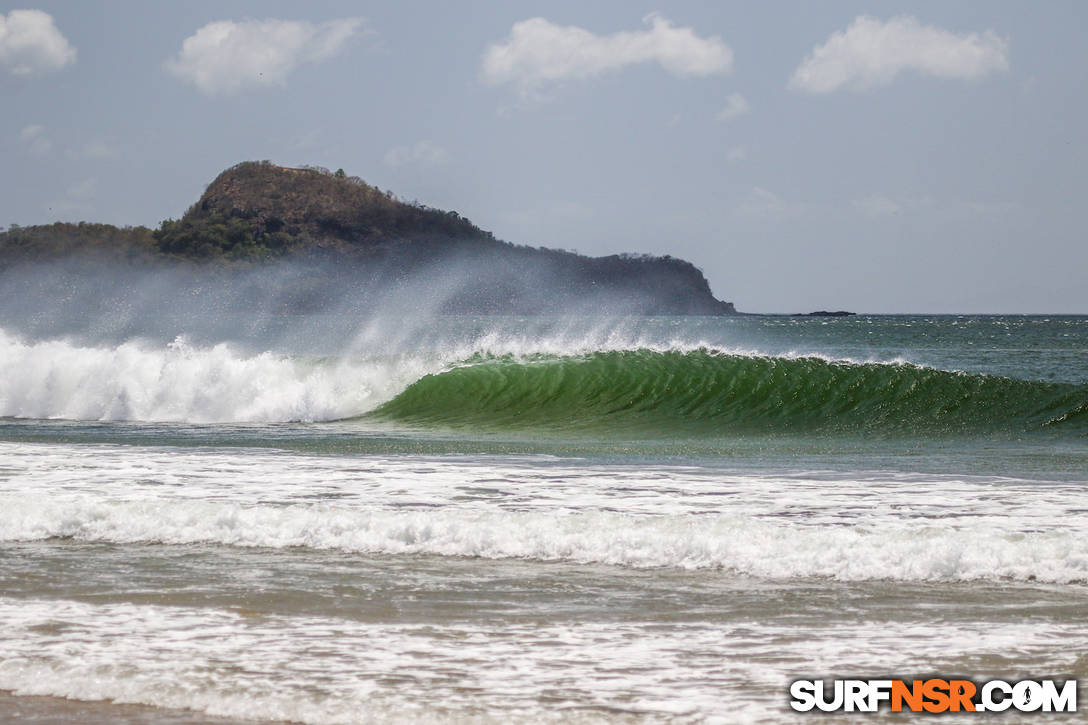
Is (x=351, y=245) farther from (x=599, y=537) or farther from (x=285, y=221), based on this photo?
(x=599, y=537)

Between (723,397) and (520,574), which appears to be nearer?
(520,574)

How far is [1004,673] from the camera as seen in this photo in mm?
4824

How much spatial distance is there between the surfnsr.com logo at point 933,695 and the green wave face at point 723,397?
13.6 metres

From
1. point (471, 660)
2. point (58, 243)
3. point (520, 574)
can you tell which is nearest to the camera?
point (471, 660)

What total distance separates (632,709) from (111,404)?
2111 centimetres

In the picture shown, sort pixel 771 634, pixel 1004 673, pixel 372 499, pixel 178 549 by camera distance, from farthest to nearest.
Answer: pixel 372 499 < pixel 178 549 < pixel 771 634 < pixel 1004 673

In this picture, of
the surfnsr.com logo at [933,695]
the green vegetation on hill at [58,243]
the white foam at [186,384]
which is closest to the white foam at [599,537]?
the surfnsr.com logo at [933,695]

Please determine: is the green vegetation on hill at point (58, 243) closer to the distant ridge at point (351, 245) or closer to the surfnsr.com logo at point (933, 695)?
the distant ridge at point (351, 245)

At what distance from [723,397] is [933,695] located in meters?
17.4

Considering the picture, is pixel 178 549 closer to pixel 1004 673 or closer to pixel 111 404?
pixel 1004 673

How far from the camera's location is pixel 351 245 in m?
146

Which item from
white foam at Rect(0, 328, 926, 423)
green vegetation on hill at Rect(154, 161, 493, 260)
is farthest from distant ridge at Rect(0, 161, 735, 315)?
white foam at Rect(0, 328, 926, 423)

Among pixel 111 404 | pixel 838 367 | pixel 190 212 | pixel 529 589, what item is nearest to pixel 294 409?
pixel 111 404

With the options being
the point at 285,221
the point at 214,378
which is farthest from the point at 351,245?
the point at 214,378
